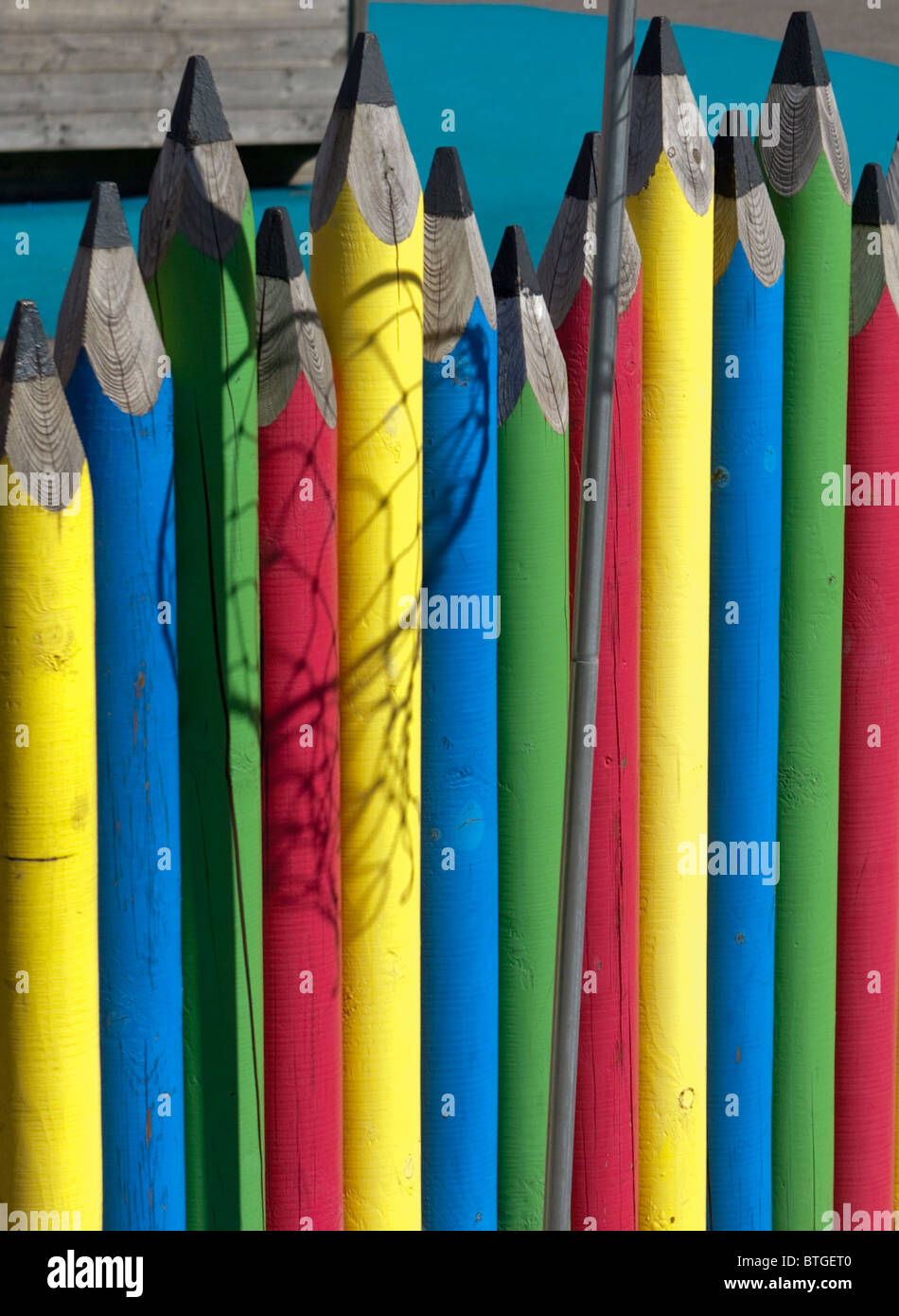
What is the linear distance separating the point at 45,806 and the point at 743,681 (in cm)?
165

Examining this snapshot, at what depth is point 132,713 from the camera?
363 cm

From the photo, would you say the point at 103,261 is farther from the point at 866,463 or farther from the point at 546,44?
the point at 546,44

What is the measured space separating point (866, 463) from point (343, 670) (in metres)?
1.41

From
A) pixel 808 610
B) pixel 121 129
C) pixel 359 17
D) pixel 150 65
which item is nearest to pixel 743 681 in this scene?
pixel 808 610

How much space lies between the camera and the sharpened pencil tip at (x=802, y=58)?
4262mm

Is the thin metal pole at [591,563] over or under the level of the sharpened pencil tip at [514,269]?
under

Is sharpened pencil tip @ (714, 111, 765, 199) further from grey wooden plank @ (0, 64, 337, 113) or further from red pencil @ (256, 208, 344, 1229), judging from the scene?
grey wooden plank @ (0, 64, 337, 113)

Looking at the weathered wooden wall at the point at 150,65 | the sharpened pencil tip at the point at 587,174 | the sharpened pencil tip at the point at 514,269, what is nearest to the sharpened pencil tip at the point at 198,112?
the sharpened pencil tip at the point at 514,269

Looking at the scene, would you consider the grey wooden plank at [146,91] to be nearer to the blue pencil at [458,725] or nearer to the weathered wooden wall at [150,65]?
the weathered wooden wall at [150,65]

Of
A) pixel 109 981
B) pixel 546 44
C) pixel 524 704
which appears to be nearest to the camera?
pixel 109 981

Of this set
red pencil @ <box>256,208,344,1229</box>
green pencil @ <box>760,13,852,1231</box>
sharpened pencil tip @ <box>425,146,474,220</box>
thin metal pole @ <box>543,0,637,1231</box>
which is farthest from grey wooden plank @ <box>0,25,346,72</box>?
thin metal pole @ <box>543,0,637,1231</box>

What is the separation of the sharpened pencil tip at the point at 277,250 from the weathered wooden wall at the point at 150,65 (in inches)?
159

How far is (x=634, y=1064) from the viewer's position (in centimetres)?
433

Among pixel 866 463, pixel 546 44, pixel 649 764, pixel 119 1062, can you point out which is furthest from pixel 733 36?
pixel 119 1062
